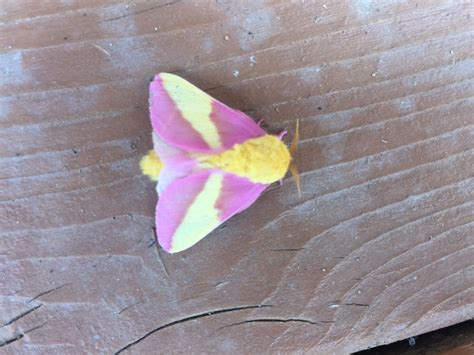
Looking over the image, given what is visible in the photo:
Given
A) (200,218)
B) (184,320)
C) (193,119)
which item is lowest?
(184,320)

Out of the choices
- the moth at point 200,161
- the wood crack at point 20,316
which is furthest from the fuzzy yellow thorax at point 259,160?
the wood crack at point 20,316

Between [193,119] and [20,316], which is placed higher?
[193,119]

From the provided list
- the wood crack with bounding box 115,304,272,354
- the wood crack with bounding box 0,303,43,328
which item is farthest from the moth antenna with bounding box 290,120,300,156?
the wood crack with bounding box 0,303,43,328

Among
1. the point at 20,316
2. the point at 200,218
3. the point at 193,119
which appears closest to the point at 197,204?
the point at 200,218

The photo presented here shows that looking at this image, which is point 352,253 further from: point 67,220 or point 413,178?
point 67,220

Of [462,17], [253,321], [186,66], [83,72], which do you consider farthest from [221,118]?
[462,17]

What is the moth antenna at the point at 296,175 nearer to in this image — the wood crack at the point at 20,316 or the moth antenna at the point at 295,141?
the moth antenna at the point at 295,141

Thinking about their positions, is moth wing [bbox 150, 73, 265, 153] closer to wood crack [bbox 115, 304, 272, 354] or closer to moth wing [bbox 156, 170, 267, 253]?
moth wing [bbox 156, 170, 267, 253]

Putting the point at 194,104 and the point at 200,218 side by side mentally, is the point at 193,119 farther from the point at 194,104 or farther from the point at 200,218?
the point at 200,218
